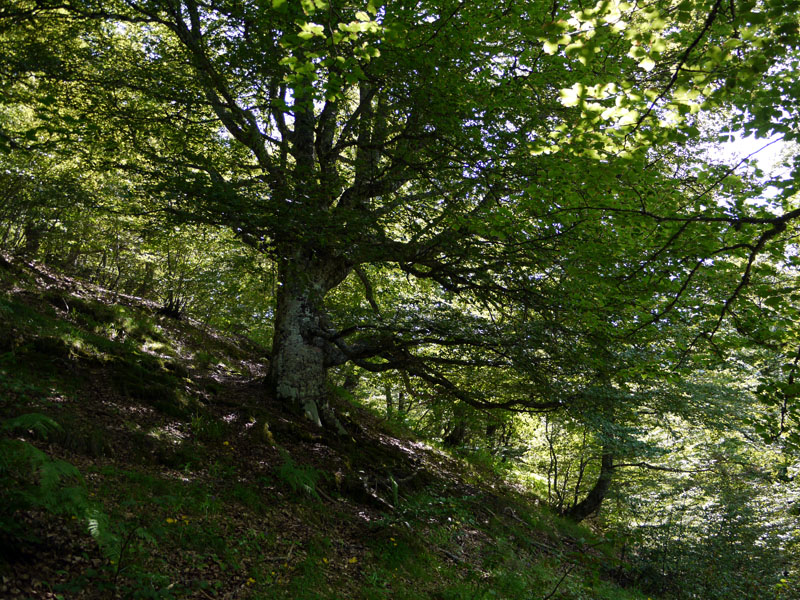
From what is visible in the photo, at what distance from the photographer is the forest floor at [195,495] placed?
3.50 m

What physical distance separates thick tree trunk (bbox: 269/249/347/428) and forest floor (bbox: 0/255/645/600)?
0.45m

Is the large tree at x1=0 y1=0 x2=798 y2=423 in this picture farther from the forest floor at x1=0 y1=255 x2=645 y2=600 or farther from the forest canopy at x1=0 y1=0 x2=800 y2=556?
the forest floor at x1=0 y1=255 x2=645 y2=600

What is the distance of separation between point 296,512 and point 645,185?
6.57 meters

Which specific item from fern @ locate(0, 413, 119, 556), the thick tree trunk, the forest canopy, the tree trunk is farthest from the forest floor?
the tree trunk

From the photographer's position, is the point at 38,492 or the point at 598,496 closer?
the point at 38,492

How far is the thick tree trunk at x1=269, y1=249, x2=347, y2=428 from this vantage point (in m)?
8.94

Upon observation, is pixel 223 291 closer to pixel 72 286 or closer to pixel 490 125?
pixel 72 286

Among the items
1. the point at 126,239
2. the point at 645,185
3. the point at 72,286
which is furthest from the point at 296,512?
the point at 126,239

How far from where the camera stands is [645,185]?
261 inches

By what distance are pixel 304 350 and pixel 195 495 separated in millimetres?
4162

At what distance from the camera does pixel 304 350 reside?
9.09m

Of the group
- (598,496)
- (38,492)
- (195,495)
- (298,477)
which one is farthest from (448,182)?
(598,496)

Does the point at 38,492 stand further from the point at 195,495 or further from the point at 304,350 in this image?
the point at 304,350

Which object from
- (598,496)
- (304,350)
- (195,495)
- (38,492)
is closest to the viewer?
(38,492)
